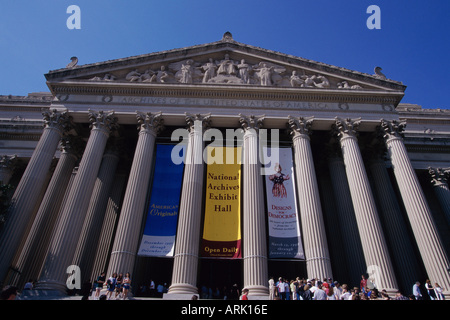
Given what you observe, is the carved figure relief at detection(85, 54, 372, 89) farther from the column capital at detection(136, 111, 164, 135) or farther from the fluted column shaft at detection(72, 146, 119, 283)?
the fluted column shaft at detection(72, 146, 119, 283)

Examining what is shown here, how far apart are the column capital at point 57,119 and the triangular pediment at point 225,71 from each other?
2466 millimetres

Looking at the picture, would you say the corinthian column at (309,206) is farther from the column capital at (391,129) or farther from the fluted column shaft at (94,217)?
the fluted column shaft at (94,217)

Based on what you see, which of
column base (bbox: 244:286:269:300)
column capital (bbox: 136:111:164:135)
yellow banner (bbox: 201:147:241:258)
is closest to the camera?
column base (bbox: 244:286:269:300)

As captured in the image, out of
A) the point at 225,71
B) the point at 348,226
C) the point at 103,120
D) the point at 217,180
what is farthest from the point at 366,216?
the point at 103,120

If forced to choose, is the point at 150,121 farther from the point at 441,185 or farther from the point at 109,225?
the point at 441,185

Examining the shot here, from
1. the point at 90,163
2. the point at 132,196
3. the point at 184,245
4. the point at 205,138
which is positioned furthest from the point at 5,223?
the point at 205,138

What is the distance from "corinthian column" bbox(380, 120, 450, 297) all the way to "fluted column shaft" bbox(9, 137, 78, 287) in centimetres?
2038

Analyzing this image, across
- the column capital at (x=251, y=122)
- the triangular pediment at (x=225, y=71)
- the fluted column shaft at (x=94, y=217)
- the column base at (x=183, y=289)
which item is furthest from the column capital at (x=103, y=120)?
the column base at (x=183, y=289)

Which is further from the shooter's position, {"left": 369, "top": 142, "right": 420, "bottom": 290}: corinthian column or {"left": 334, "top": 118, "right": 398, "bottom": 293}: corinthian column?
{"left": 369, "top": 142, "right": 420, "bottom": 290}: corinthian column

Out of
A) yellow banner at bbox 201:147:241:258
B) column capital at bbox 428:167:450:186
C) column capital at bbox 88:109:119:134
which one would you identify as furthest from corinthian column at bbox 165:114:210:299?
column capital at bbox 428:167:450:186

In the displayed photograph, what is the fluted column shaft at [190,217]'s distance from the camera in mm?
15656

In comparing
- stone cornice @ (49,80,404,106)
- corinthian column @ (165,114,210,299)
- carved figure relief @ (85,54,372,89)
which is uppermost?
carved figure relief @ (85,54,372,89)

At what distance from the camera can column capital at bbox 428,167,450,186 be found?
2634 cm
